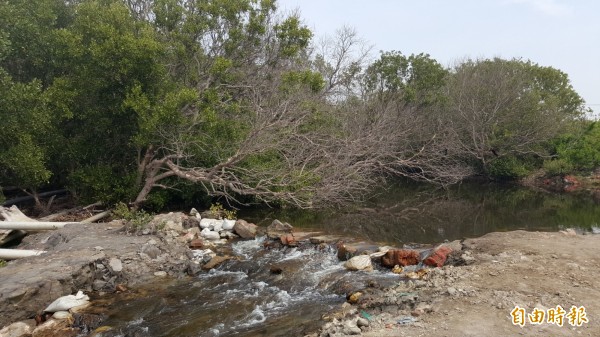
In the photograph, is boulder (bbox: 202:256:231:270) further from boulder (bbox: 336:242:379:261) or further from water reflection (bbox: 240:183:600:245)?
water reflection (bbox: 240:183:600:245)

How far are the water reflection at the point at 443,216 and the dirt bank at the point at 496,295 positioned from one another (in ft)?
12.8

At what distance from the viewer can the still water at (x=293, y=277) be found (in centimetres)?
643

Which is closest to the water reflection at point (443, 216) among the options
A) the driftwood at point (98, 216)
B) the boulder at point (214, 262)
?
the boulder at point (214, 262)

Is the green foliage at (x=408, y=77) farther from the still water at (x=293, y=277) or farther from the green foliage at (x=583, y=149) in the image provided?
the still water at (x=293, y=277)

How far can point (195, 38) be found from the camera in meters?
15.6

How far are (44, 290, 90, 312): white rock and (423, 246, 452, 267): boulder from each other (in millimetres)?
5861

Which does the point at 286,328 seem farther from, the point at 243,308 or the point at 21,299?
the point at 21,299

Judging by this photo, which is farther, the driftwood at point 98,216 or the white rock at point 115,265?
the driftwood at point 98,216

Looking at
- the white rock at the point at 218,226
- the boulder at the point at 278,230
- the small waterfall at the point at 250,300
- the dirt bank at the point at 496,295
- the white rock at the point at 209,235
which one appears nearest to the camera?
the dirt bank at the point at 496,295

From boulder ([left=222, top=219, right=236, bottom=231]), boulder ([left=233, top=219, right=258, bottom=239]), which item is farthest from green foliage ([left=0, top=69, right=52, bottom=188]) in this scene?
boulder ([left=233, top=219, right=258, bottom=239])

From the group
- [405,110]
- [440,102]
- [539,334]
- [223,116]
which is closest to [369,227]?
[223,116]

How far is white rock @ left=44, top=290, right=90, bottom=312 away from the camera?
6.66 m

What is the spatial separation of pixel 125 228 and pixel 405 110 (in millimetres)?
18896

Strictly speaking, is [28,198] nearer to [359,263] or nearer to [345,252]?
[345,252]
